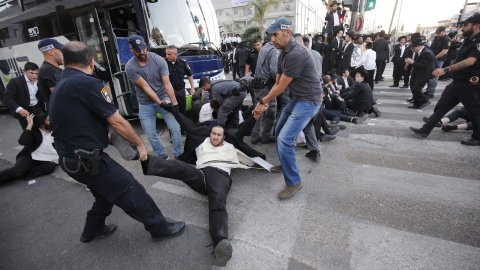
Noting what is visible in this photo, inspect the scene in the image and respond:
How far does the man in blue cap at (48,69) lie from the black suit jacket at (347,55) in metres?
7.93

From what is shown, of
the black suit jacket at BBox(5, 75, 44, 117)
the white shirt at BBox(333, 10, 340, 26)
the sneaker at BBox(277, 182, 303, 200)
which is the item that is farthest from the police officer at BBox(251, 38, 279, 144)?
the white shirt at BBox(333, 10, 340, 26)

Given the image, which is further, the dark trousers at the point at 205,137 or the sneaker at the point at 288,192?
the dark trousers at the point at 205,137

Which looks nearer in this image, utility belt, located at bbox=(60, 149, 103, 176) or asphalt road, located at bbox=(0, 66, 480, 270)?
utility belt, located at bbox=(60, 149, 103, 176)

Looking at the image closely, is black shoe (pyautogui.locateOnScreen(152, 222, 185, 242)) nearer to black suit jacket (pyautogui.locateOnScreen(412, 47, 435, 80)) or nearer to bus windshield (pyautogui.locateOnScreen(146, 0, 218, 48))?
bus windshield (pyautogui.locateOnScreen(146, 0, 218, 48))

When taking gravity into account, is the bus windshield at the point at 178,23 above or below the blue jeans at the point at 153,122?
above

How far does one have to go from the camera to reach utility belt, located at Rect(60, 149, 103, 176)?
73.3 inches

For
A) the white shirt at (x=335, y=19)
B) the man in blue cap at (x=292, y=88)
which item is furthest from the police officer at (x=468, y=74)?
the white shirt at (x=335, y=19)

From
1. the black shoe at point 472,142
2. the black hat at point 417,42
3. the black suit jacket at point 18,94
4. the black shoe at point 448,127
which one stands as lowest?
the black shoe at point 472,142

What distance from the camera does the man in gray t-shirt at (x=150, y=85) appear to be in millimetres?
3426

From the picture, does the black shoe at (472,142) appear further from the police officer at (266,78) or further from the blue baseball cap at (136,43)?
the blue baseball cap at (136,43)

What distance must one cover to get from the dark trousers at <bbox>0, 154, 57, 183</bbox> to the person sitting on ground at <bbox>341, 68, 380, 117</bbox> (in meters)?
6.01

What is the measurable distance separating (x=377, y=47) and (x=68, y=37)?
9.47m

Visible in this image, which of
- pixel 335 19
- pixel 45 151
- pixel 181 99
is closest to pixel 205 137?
pixel 181 99

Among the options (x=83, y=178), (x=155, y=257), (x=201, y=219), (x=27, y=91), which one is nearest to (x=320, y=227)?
(x=201, y=219)
